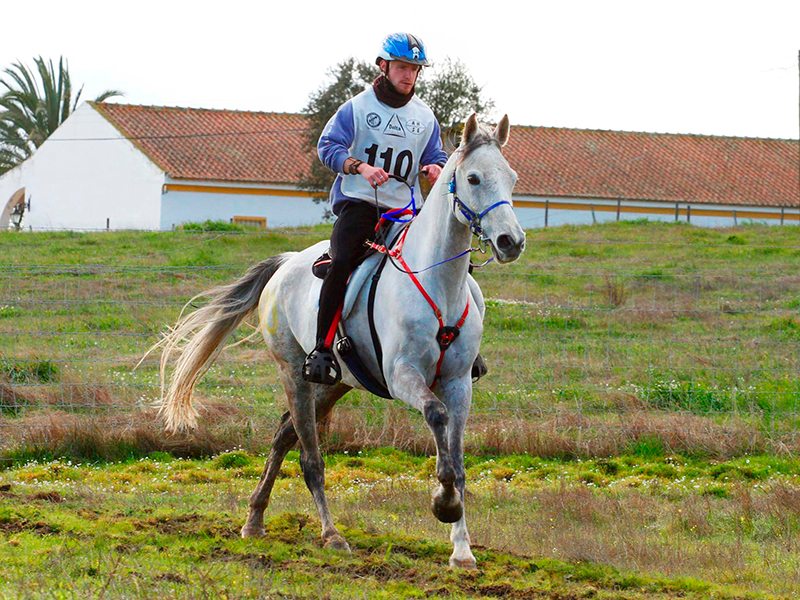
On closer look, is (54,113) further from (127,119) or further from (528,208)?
(528,208)

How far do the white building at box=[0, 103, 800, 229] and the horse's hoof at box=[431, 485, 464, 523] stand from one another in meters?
32.6

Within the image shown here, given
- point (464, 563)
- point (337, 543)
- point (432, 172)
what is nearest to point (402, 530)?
point (337, 543)

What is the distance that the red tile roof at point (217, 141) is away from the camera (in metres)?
37.7

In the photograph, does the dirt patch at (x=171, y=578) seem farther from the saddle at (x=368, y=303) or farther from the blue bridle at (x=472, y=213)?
the blue bridle at (x=472, y=213)

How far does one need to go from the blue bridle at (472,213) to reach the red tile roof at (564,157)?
32.3m

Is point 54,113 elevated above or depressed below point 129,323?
above

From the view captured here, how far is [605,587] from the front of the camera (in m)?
4.90

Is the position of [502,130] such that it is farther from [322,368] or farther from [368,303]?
[322,368]

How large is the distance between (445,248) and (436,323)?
434mm

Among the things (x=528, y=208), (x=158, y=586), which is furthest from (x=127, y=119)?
(x=158, y=586)

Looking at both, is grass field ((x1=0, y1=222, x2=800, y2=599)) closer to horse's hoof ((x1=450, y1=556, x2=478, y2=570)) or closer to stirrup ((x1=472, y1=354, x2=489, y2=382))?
horse's hoof ((x1=450, y1=556, x2=478, y2=570))

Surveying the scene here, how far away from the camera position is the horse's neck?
5250mm

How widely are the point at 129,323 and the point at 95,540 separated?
23.6 feet

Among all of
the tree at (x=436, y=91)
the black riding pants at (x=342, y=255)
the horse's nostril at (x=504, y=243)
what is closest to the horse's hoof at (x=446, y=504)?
the horse's nostril at (x=504, y=243)
